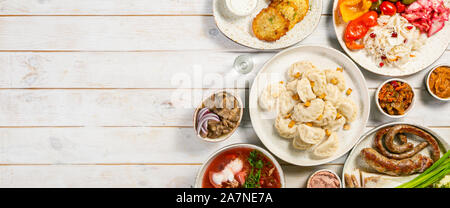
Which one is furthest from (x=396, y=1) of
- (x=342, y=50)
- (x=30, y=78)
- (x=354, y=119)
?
(x=30, y=78)

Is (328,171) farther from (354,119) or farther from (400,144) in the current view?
(400,144)

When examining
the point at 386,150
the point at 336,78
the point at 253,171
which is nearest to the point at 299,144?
the point at 253,171

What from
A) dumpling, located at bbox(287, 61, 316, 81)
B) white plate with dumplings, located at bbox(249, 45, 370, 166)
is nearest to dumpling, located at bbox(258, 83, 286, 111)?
white plate with dumplings, located at bbox(249, 45, 370, 166)

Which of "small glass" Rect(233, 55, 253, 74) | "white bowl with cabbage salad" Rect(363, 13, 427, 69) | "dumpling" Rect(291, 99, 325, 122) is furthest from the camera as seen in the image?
"small glass" Rect(233, 55, 253, 74)

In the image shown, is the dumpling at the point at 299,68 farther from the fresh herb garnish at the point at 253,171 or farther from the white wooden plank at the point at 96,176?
the white wooden plank at the point at 96,176

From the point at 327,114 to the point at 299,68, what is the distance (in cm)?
33

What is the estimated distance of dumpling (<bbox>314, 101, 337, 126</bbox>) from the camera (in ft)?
6.47

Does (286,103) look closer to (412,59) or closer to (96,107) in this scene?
(412,59)

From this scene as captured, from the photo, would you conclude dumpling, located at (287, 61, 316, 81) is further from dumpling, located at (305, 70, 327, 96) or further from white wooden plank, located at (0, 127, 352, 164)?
white wooden plank, located at (0, 127, 352, 164)

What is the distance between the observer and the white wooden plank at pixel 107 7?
Answer: 2.22 meters

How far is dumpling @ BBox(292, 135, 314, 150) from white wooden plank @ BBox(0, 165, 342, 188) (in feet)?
0.95

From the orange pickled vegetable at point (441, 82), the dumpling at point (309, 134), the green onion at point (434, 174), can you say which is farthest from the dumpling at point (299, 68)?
the green onion at point (434, 174)

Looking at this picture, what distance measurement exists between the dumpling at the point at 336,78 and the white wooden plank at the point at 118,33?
0.27 metres

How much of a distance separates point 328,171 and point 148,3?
5.38 ft
